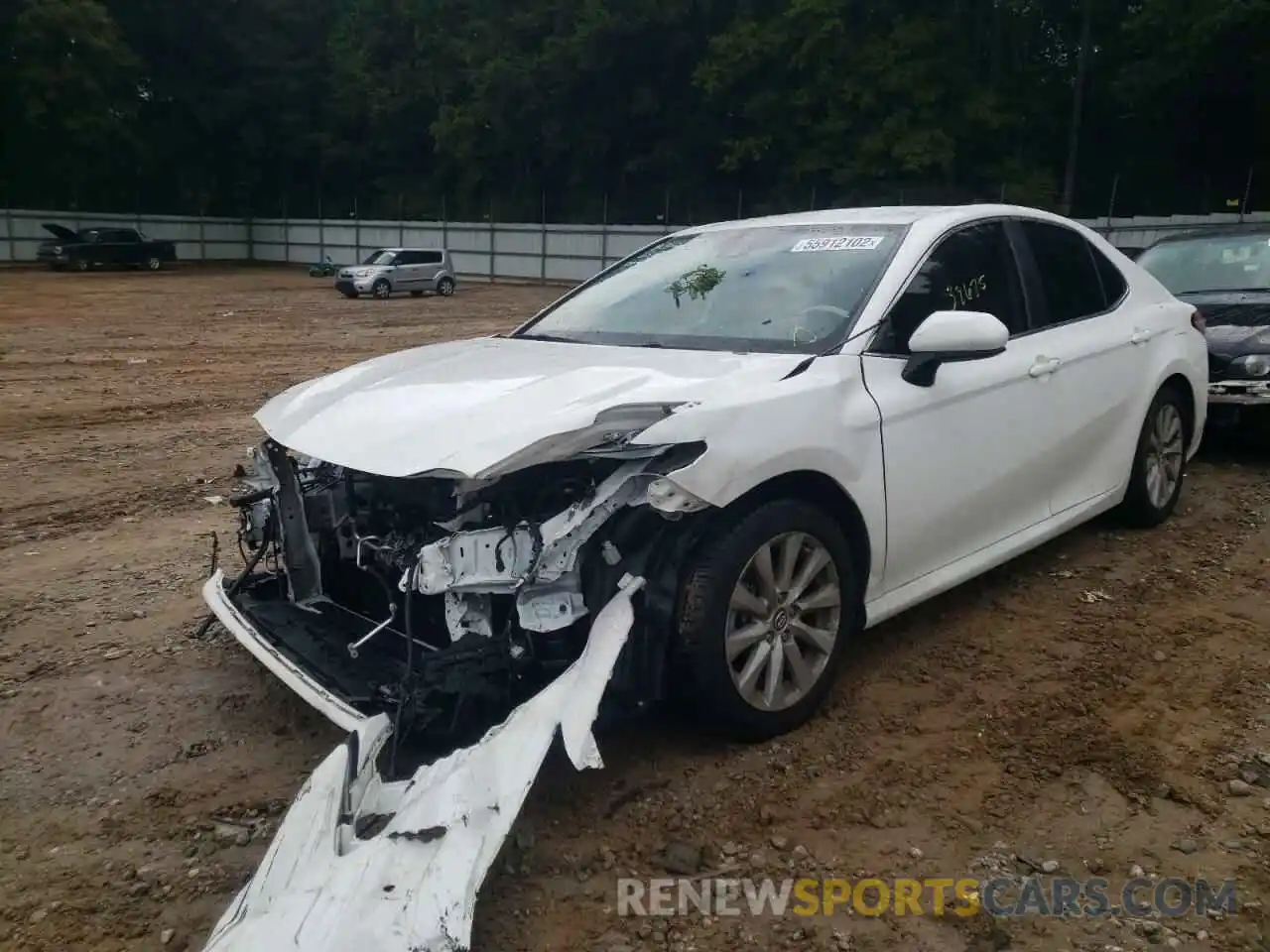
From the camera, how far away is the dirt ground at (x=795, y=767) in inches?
106

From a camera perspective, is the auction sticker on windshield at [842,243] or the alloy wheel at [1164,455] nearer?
the auction sticker on windshield at [842,243]

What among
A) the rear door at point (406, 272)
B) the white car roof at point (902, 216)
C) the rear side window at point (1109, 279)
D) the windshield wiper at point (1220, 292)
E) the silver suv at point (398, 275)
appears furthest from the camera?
the rear door at point (406, 272)

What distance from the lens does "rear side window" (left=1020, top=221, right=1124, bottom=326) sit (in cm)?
467

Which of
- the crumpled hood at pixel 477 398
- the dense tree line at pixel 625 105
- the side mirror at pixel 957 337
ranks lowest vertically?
the crumpled hood at pixel 477 398

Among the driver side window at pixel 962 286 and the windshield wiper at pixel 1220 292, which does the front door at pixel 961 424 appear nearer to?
the driver side window at pixel 962 286

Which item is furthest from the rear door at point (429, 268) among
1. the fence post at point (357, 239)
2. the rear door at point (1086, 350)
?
the rear door at point (1086, 350)

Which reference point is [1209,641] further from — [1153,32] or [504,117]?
[504,117]

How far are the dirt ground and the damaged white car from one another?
1.01 ft

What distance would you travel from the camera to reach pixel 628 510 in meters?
3.14

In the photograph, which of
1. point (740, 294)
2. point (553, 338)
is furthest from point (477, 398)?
point (740, 294)

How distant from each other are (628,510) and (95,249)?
37.9m

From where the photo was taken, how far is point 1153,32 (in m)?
30.0

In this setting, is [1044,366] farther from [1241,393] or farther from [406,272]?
[406,272]

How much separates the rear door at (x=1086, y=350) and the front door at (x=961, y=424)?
125 mm
